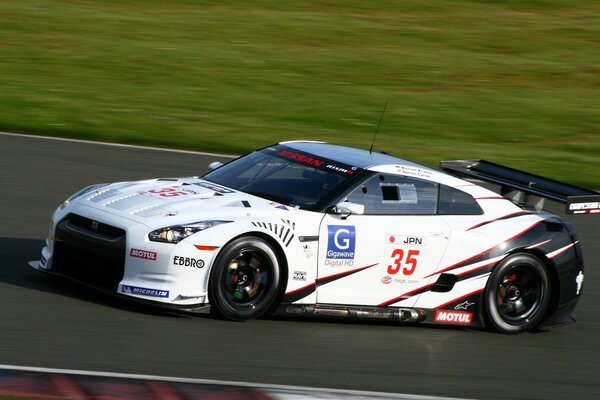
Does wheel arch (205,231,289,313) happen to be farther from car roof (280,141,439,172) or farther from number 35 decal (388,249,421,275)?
car roof (280,141,439,172)

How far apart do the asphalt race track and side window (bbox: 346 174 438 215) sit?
96 centimetres

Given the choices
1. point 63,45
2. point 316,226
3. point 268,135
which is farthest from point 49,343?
point 63,45

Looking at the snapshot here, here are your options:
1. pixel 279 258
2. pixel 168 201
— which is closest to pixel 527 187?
pixel 279 258

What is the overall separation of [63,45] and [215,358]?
52.1 ft

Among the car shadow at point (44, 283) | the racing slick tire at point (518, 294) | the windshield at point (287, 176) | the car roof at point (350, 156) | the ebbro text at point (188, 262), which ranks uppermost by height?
the car roof at point (350, 156)

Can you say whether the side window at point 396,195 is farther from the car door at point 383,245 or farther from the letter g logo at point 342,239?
the letter g logo at point 342,239

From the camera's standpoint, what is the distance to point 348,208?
809 centimetres

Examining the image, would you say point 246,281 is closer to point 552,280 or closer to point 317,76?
point 552,280

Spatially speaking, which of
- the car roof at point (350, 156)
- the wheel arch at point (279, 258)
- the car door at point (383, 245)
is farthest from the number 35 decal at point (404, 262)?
the wheel arch at point (279, 258)

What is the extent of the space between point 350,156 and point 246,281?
5.81 ft

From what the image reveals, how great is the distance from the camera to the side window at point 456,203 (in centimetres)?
873

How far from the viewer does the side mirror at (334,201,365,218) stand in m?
8.08

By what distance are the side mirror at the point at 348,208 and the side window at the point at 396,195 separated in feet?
0.61

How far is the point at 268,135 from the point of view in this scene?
16406mm
